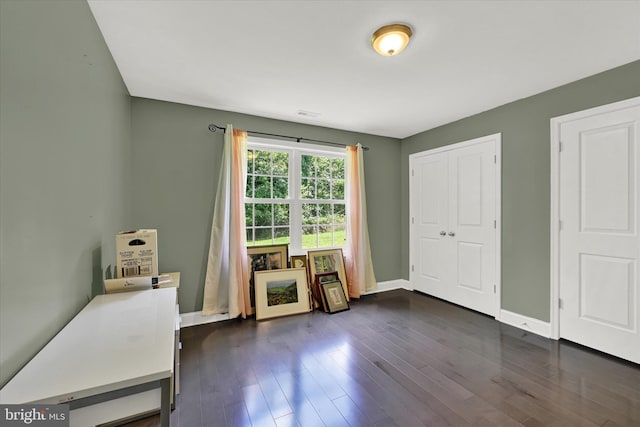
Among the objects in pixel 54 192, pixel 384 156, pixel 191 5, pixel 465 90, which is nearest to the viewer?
pixel 54 192

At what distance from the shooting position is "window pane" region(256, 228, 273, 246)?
11.5 ft

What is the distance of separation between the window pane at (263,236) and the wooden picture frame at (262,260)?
0.34 feet

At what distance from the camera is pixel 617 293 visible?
7.61 feet

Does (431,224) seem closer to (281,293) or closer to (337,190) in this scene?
(337,190)

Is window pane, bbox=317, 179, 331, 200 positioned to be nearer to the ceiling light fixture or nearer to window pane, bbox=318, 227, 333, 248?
window pane, bbox=318, 227, 333, 248

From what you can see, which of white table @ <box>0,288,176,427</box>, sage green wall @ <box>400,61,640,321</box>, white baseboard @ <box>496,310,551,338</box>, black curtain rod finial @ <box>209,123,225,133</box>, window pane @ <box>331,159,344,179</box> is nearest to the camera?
white table @ <box>0,288,176,427</box>

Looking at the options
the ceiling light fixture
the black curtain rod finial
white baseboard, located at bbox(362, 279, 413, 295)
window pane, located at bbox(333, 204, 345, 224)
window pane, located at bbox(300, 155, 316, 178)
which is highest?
the ceiling light fixture

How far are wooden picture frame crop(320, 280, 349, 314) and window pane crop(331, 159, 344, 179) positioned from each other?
1.53 meters

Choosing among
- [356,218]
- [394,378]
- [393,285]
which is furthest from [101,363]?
[393,285]

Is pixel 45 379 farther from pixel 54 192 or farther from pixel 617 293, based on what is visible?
pixel 617 293

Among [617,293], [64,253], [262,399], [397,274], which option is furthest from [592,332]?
[64,253]

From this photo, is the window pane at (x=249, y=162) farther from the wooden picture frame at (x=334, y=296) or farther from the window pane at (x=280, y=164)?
the wooden picture frame at (x=334, y=296)

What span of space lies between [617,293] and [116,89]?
177 inches

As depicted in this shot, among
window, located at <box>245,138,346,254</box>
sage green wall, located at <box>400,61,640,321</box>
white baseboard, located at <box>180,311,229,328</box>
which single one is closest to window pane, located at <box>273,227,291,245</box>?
window, located at <box>245,138,346,254</box>
